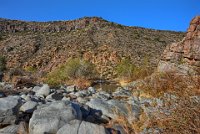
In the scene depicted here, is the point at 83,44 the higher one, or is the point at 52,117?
the point at 83,44

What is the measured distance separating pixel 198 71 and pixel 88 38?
48.5m

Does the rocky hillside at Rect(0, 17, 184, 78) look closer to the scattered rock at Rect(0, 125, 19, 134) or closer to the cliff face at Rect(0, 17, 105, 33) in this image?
the cliff face at Rect(0, 17, 105, 33)

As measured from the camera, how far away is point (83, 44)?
162ft

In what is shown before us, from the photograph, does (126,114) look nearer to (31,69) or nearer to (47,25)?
(31,69)

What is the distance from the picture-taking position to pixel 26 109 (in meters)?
8.06

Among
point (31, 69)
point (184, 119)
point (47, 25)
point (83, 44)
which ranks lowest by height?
point (31, 69)

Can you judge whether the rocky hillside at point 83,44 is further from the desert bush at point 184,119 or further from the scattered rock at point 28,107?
the desert bush at point 184,119

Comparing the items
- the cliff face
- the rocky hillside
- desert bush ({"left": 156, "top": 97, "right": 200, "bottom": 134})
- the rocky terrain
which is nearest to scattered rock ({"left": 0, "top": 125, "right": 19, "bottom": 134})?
the rocky terrain

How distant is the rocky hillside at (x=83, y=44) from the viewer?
43.7 m

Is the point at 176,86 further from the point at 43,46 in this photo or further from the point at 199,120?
the point at 43,46

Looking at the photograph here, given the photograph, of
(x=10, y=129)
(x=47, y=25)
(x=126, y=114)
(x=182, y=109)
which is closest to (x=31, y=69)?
(x=47, y=25)

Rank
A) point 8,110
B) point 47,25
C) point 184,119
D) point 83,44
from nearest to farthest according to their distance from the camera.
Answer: point 184,119, point 8,110, point 83,44, point 47,25

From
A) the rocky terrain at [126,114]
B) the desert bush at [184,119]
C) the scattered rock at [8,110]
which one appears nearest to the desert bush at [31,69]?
the rocky terrain at [126,114]

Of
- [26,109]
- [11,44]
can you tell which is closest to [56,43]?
[11,44]
